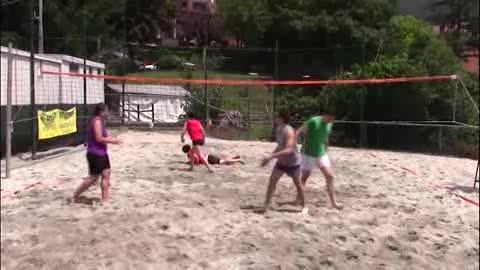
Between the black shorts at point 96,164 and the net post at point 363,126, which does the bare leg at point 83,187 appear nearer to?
the black shorts at point 96,164

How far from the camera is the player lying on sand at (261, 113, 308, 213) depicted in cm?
617

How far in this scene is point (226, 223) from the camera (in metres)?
5.69

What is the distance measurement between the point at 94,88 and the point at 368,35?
6.23 meters

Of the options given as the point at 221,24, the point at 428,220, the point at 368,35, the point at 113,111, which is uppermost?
the point at 368,35

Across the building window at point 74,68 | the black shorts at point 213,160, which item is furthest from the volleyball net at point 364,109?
the black shorts at point 213,160

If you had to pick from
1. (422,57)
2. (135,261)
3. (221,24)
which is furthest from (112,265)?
(422,57)

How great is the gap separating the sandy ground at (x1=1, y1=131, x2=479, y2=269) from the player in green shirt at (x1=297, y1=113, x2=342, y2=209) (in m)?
0.43

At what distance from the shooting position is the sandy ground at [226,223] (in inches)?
160

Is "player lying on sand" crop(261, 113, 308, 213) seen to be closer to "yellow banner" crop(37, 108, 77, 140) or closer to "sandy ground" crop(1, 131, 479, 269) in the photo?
"sandy ground" crop(1, 131, 479, 269)

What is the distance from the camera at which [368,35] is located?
40.9 feet

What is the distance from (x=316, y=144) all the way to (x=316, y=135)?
0.35 ft

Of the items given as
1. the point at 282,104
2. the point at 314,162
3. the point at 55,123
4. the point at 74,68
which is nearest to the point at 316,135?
the point at 314,162

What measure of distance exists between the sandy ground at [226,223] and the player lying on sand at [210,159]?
606 millimetres

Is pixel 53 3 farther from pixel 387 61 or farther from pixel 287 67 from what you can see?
pixel 287 67
